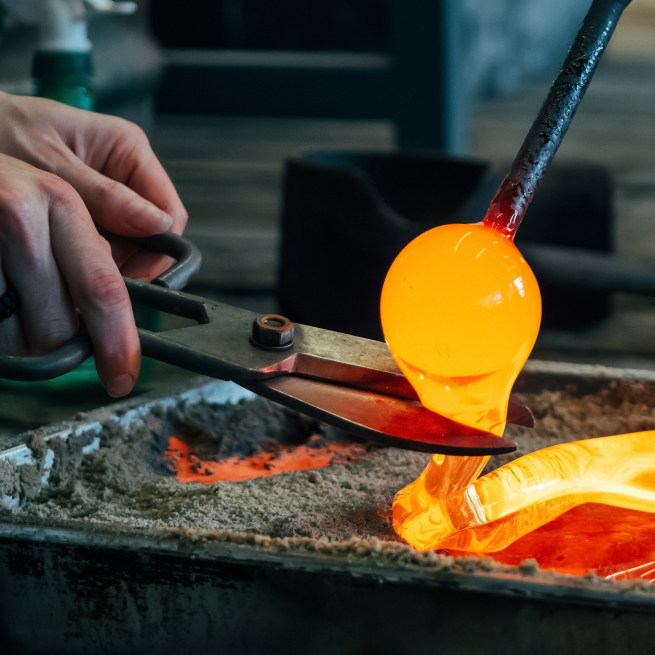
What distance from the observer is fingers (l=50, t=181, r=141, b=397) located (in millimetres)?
317

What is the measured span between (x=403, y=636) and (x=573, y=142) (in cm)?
204

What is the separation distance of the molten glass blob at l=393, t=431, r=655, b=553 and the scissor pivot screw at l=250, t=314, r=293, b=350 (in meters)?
0.08

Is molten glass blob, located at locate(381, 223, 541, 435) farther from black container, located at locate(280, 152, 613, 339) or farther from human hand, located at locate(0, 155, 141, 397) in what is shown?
black container, located at locate(280, 152, 613, 339)

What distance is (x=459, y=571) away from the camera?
0.25m

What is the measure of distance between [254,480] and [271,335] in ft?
0.32

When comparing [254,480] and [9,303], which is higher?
[9,303]

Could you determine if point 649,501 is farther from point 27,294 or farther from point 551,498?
point 27,294

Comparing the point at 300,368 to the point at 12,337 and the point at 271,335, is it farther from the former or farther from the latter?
the point at 12,337

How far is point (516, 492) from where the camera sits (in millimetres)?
347

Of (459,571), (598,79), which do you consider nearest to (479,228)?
(459,571)

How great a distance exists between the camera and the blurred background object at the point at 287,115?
912 millimetres

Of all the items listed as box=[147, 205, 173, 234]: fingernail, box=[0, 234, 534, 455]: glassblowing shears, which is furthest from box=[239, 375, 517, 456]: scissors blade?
box=[147, 205, 173, 234]: fingernail

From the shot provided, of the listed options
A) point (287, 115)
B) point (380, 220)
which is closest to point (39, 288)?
point (380, 220)

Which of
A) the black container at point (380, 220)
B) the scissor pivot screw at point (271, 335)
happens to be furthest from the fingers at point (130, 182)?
the black container at point (380, 220)
